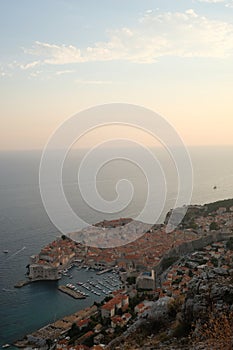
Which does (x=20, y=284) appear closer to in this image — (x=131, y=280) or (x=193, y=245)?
(x=131, y=280)

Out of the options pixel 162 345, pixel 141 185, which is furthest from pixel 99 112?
pixel 141 185

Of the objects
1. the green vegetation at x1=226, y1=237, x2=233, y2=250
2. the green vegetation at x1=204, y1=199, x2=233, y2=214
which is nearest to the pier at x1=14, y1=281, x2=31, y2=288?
the green vegetation at x1=226, y1=237, x2=233, y2=250

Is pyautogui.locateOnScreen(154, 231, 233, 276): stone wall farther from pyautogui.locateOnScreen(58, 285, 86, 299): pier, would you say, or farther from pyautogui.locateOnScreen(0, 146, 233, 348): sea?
pyautogui.locateOnScreen(58, 285, 86, 299): pier

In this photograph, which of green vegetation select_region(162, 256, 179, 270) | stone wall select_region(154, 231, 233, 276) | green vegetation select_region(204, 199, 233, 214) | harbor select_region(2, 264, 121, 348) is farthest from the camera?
green vegetation select_region(204, 199, 233, 214)

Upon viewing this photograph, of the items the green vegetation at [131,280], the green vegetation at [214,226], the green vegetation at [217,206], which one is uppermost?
the green vegetation at [217,206]

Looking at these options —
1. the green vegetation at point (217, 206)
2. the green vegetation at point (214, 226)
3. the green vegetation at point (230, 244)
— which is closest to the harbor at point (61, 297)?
the green vegetation at point (230, 244)

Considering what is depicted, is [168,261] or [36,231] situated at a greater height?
[36,231]

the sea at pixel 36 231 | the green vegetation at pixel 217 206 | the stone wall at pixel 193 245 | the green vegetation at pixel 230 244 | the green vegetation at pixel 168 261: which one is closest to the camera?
the sea at pixel 36 231

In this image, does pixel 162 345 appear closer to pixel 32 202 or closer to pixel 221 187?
pixel 32 202

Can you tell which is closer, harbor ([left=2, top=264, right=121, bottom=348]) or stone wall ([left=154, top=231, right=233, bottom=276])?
harbor ([left=2, top=264, right=121, bottom=348])

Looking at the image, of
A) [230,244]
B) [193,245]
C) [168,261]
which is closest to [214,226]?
[193,245]

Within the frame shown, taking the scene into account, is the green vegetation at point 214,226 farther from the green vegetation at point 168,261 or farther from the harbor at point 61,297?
the harbor at point 61,297
